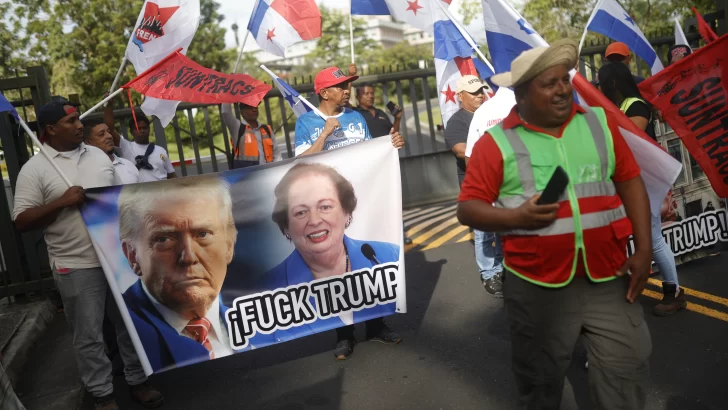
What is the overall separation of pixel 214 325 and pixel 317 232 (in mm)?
945

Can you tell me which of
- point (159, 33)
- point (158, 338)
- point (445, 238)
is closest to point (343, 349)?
point (158, 338)

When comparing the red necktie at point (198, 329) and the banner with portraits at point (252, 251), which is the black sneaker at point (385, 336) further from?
the red necktie at point (198, 329)

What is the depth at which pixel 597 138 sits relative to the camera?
120 inches

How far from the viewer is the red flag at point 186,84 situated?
221 inches

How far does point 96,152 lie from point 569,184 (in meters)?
3.29

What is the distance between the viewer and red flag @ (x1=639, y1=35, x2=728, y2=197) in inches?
194

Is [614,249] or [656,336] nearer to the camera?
[614,249]

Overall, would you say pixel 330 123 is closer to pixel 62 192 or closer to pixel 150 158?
pixel 62 192


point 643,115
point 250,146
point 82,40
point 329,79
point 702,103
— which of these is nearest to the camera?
point 702,103

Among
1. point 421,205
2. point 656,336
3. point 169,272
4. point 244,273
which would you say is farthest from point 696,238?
point 421,205

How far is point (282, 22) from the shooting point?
7668 mm

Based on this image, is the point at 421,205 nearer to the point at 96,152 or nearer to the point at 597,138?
the point at 96,152

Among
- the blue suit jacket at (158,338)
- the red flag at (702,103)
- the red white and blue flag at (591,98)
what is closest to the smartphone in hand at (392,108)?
the red white and blue flag at (591,98)

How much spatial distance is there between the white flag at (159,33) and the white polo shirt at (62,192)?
1.79 meters
